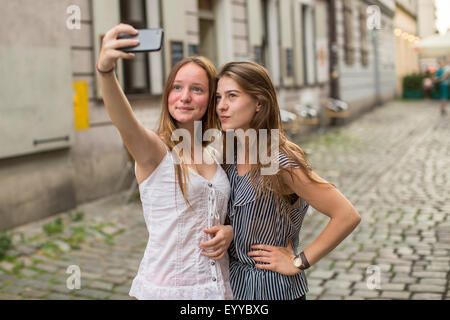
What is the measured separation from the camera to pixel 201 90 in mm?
2262

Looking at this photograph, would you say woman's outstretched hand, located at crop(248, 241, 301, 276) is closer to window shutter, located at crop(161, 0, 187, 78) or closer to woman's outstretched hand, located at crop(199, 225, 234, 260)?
woman's outstretched hand, located at crop(199, 225, 234, 260)

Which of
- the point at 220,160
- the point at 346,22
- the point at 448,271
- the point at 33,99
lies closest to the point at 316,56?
the point at 346,22

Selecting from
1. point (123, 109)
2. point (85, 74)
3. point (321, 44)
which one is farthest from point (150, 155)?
point (321, 44)

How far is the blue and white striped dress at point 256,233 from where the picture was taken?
2238 mm

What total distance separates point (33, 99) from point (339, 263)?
13.0ft

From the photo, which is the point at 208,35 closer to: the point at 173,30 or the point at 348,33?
the point at 173,30

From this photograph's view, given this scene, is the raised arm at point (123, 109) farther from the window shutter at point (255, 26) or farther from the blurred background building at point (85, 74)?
the window shutter at point (255, 26)

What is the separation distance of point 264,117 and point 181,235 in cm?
55

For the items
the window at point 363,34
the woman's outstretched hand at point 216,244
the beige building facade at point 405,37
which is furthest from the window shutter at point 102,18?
the beige building facade at point 405,37

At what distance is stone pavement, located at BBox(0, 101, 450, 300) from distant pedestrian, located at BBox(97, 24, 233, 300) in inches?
99.9

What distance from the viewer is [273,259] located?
2240mm

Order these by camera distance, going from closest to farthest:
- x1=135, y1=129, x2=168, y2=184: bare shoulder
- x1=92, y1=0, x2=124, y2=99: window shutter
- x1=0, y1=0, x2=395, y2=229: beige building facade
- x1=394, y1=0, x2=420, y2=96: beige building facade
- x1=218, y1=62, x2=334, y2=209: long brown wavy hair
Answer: x1=135, y1=129, x2=168, y2=184: bare shoulder → x1=218, y1=62, x2=334, y2=209: long brown wavy hair → x1=0, y1=0, x2=395, y2=229: beige building facade → x1=92, y1=0, x2=124, y2=99: window shutter → x1=394, y1=0, x2=420, y2=96: beige building facade

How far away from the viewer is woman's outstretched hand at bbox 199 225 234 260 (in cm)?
217

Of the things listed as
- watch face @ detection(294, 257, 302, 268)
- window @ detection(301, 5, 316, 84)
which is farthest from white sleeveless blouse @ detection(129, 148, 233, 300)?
window @ detection(301, 5, 316, 84)
